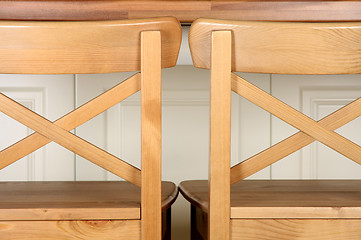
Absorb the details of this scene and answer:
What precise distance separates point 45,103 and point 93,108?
0.76 meters

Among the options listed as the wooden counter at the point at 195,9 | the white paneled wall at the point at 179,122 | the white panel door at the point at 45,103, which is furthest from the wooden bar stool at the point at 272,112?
the white panel door at the point at 45,103

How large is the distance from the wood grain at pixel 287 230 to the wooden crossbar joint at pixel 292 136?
7 cm

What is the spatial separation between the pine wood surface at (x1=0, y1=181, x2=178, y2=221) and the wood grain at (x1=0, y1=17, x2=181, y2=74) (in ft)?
0.69

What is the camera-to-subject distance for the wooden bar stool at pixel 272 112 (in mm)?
616

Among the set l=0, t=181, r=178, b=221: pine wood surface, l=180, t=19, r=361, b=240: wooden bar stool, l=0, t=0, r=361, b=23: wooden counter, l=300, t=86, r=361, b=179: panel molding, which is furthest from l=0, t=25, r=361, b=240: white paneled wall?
l=180, t=19, r=361, b=240: wooden bar stool

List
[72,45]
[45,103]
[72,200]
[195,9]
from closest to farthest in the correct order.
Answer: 1. [72,45]
2. [72,200]
3. [195,9]
4. [45,103]

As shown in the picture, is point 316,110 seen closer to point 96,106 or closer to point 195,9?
point 195,9

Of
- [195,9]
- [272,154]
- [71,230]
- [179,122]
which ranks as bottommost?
[71,230]

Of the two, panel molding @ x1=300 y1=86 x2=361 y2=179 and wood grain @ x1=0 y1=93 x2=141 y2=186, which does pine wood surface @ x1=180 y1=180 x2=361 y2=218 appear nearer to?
Result: wood grain @ x1=0 y1=93 x2=141 y2=186

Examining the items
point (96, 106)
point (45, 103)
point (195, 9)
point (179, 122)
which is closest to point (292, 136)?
point (96, 106)

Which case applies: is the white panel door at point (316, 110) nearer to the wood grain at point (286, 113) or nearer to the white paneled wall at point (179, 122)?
the white paneled wall at point (179, 122)

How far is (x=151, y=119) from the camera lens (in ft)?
2.10

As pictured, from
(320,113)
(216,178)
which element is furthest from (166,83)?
(216,178)

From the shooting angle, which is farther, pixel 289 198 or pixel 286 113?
pixel 289 198
